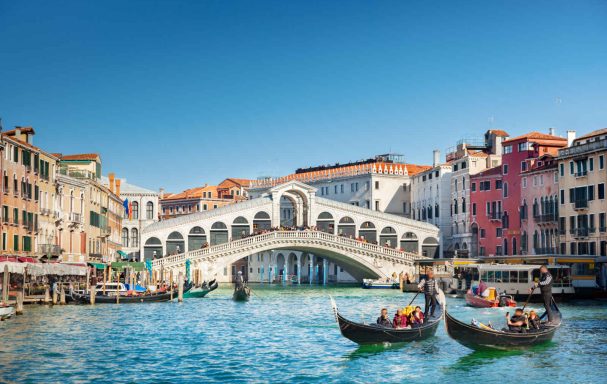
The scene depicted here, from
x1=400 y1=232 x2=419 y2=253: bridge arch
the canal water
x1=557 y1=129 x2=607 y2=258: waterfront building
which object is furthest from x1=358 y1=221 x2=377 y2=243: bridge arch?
the canal water

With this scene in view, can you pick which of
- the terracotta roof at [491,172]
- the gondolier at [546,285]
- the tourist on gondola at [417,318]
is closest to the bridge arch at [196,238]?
the terracotta roof at [491,172]

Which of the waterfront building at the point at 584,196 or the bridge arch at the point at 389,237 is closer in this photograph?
the waterfront building at the point at 584,196

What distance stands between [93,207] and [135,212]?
19596 millimetres

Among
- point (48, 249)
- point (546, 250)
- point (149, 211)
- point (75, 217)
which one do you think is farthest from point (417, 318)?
point (149, 211)

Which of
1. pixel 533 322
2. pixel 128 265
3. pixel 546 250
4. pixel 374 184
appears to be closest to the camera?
pixel 533 322

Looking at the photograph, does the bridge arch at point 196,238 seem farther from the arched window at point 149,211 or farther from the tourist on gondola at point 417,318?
the tourist on gondola at point 417,318

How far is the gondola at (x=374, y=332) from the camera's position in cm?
2009

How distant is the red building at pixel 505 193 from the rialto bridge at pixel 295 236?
13.3 ft

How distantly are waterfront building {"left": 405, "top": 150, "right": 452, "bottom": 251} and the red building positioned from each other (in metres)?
4.09

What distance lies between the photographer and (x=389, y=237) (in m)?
58.7

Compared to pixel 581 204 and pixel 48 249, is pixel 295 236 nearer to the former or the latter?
pixel 581 204

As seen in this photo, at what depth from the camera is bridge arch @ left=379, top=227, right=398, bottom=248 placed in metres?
58.6

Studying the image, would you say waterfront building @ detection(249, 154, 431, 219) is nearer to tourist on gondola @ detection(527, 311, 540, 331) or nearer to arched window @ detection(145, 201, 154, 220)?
arched window @ detection(145, 201, 154, 220)

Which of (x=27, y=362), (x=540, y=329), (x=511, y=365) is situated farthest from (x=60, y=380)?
(x=540, y=329)
